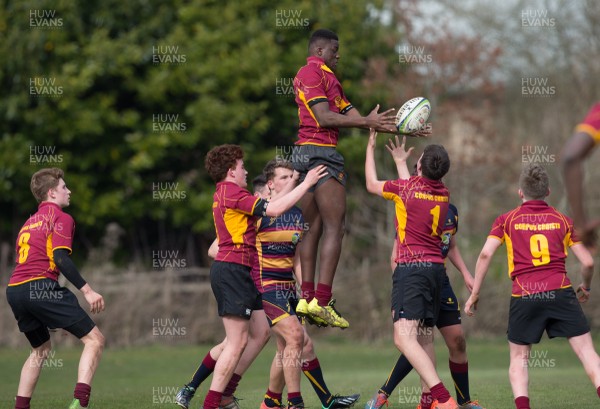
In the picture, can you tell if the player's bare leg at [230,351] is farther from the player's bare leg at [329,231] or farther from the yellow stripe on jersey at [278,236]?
the yellow stripe on jersey at [278,236]

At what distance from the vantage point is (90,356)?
955 cm

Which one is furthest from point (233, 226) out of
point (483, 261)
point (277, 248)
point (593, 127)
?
point (593, 127)

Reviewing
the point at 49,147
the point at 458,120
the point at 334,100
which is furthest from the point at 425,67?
the point at 334,100

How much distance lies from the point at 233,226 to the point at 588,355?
3.31 meters

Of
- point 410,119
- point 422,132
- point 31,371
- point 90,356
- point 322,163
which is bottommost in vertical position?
point 31,371

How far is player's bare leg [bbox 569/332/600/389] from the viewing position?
8.61 m

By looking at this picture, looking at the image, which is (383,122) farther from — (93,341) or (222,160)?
(93,341)

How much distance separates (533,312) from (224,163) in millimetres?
3061

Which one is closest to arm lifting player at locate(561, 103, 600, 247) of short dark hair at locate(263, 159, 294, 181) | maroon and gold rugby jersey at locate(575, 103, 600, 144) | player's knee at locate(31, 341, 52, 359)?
maroon and gold rugby jersey at locate(575, 103, 600, 144)

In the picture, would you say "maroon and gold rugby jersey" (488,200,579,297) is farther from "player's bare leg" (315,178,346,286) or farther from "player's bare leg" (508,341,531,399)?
"player's bare leg" (315,178,346,286)

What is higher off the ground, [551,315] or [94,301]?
[94,301]

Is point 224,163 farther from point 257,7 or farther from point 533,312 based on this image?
point 257,7

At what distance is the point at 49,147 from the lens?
2147cm

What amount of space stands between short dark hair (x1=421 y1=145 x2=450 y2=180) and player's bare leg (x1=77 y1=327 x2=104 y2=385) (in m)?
3.47
